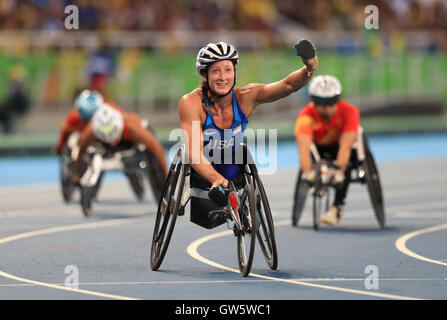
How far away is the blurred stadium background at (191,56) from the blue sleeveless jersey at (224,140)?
14574 mm

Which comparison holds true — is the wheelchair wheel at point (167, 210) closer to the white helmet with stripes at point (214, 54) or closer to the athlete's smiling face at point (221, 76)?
the athlete's smiling face at point (221, 76)

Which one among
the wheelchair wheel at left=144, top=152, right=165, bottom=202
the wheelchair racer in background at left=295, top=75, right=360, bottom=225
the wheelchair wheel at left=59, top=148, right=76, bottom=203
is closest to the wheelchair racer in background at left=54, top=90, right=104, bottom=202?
the wheelchair wheel at left=59, top=148, right=76, bottom=203

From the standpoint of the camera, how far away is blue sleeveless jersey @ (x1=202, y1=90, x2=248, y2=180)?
8820mm

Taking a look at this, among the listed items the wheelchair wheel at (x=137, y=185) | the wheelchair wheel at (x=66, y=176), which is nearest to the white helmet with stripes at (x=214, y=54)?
the wheelchair wheel at (x=66, y=176)

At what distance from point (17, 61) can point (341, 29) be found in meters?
11.2

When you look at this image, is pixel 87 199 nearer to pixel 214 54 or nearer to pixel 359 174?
pixel 359 174

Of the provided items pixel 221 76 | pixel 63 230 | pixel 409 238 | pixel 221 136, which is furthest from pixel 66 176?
pixel 221 76

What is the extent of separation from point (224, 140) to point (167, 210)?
0.71 meters

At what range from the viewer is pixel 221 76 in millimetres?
8742

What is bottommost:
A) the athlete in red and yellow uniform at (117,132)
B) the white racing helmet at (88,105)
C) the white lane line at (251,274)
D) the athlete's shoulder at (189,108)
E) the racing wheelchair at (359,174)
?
the white lane line at (251,274)

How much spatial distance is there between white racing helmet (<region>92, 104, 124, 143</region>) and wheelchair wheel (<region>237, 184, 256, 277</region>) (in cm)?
552

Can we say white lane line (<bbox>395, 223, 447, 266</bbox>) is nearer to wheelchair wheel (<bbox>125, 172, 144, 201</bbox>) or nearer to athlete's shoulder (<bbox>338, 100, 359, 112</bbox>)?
athlete's shoulder (<bbox>338, 100, 359, 112</bbox>)

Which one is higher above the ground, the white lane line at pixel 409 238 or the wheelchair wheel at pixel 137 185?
the wheelchair wheel at pixel 137 185

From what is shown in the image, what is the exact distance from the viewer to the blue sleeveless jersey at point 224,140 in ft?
28.9
